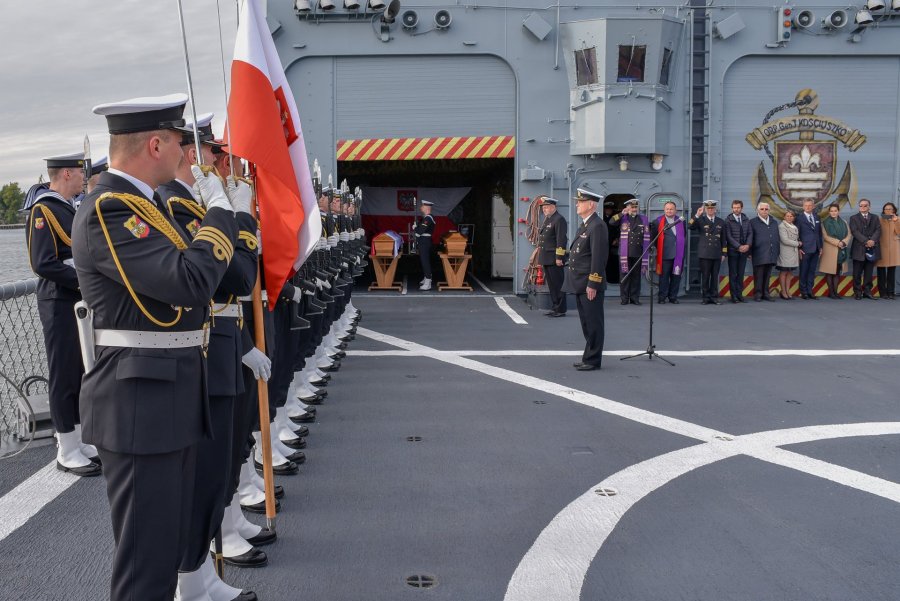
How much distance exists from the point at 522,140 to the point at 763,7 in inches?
189

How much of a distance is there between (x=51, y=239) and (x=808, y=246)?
492 inches

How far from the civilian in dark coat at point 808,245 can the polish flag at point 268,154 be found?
11.9 meters

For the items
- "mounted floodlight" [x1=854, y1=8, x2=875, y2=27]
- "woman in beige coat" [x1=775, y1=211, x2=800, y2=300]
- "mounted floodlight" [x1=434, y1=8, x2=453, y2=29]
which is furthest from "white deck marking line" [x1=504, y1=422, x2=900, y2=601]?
"mounted floodlight" [x1=854, y1=8, x2=875, y2=27]

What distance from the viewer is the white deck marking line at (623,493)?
132 inches

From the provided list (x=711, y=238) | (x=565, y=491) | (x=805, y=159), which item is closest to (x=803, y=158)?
(x=805, y=159)

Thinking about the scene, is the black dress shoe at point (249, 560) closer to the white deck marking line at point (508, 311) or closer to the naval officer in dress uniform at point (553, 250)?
the white deck marking line at point (508, 311)

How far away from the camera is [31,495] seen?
436 centimetres

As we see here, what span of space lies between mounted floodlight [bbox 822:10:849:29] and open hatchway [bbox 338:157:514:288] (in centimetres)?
676

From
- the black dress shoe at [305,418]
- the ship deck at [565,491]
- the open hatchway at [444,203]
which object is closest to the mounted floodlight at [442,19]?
the open hatchway at [444,203]

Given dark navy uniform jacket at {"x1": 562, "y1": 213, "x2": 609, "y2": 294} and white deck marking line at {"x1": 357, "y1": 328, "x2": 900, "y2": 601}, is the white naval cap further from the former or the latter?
dark navy uniform jacket at {"x1": 562, "y1": 213, "x2": 609, "y2": 294}

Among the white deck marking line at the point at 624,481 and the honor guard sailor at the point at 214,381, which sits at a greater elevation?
the honor guard sailor at the point at 214,381

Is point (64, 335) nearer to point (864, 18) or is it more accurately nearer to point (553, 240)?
point (553, 240)

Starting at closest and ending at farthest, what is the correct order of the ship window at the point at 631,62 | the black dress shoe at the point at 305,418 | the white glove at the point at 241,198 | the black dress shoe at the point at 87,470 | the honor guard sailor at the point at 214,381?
the honor guard sailor at the point at 214,381
the white glove at the point at 241,198
the black dress shoe at the point at 87,470
the black dress shoe at the point at 305,418
the ship window at the point at 631,62

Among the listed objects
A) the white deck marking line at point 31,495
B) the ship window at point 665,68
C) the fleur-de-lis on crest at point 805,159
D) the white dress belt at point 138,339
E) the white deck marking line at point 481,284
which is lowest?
the white deck marking line at point 31,495
